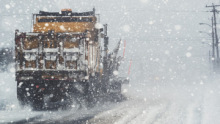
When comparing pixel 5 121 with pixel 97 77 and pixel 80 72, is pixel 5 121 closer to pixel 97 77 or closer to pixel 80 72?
pixel 80 72

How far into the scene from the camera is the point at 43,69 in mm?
11078

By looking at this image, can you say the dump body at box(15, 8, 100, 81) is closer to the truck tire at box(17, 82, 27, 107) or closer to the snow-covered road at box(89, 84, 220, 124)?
the truck tire at box(17, 82, 27, 107)

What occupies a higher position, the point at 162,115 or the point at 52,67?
the point at 52,67

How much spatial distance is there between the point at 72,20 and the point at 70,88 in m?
3.05

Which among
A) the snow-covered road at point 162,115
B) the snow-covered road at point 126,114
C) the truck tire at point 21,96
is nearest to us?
the snow-covered road at point 162,115

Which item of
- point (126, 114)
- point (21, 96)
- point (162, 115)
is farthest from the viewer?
point (21, 96)

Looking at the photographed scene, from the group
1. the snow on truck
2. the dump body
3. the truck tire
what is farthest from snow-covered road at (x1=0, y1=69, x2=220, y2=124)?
the dump body

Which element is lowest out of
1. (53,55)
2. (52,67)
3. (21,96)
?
(21,96)

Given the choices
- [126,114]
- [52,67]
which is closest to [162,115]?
[126,114]

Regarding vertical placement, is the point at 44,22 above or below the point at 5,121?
above

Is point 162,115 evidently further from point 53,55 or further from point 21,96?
point 21,96

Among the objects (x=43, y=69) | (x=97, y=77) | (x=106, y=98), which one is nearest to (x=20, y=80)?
(x=43, y=69)

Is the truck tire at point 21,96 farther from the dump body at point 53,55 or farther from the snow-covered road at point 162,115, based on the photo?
the snow-covered road at point 162,115

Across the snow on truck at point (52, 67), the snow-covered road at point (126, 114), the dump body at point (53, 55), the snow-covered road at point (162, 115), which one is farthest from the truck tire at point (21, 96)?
the snow-covered road at point (162, 115)
